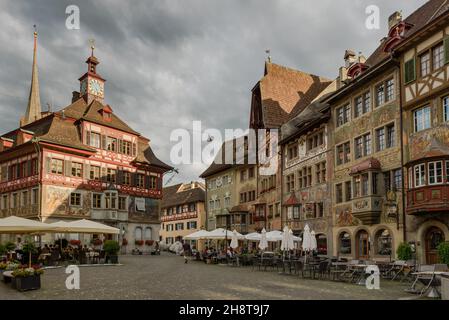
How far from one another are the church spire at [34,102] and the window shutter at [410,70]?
147 feet

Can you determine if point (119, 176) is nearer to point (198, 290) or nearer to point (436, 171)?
point (436, 171)

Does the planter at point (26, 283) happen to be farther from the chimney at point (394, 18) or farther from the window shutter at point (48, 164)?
the window shutter at point (48, 164)

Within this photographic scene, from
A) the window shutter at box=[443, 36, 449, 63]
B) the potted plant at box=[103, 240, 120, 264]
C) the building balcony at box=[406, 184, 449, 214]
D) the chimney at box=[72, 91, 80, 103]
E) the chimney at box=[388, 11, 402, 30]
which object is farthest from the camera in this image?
the chimney at box=[72, 91, 80, 103]

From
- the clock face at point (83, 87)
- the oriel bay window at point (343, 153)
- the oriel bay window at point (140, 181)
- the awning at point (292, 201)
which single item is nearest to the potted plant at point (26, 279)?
the oriel bay window at point (343, 153)

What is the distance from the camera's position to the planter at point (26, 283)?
14633mm

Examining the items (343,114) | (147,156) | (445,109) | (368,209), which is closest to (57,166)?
(147,156)

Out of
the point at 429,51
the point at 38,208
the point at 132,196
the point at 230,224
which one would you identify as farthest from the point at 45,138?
the point at 429,51

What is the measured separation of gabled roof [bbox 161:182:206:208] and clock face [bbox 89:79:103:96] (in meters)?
22.5

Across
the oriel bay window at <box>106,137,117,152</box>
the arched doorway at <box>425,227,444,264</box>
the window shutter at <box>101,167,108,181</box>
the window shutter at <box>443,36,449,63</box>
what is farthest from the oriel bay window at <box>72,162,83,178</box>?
the window shutter at <box>443,36,449,63</box>

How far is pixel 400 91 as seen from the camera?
2395cm

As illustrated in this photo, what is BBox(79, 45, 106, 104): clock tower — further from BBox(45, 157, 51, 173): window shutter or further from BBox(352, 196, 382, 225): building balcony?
BBox(352, 196, 382, 225): building balcony

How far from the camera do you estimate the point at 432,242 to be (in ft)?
71.6

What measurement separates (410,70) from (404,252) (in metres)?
8.23

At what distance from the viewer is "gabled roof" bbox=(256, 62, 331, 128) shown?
44031mm
